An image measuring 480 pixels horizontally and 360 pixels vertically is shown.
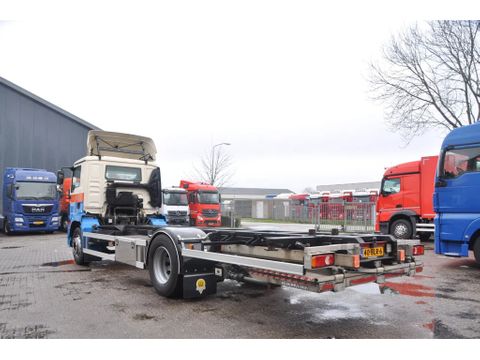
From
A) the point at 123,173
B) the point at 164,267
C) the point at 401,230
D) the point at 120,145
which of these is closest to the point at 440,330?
the point at 164,267

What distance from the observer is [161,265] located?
21.6ft

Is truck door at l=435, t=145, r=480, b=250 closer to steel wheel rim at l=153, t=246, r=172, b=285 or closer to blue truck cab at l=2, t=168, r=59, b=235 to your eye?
steel wheel rim at l=153, t=246, r=172, b=285

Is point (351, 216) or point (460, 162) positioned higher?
point (460, 162)

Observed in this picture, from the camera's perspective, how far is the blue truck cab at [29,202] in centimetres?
1938

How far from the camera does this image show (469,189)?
349 inches

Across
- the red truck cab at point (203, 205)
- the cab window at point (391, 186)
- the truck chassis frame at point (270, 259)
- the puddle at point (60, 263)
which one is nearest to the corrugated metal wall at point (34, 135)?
the red truck cab at point (203, 205)

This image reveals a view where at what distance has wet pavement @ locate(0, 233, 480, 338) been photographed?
4.72m

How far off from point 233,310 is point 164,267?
1.54m

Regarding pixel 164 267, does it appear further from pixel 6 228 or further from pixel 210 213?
pixel 210 213

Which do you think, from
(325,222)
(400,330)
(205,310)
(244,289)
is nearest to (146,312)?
(205,310)

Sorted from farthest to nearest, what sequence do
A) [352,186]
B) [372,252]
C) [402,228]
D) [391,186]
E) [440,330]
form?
[352,186] < [391,186] < [402,228] < [372,252] < [440,330]

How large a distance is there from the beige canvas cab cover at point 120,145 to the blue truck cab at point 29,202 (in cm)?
1172

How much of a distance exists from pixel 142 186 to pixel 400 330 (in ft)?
23.9

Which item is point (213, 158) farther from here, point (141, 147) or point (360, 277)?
point (360, 277)
